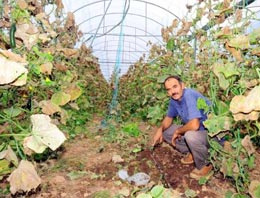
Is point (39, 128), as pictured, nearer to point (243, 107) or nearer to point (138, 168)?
point (243, 107)

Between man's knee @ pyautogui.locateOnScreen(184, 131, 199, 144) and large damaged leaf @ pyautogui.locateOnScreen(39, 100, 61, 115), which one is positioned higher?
large damaged leaf @ pyautogui.locateOnScreen(39, 100, 61, 115)

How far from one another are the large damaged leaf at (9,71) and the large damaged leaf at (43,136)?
296 mm

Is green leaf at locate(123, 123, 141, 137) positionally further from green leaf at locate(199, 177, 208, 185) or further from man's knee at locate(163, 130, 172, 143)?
green leaf at locate(199, 177, 208, 185)

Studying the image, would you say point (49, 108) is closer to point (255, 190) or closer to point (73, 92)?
point (73, 92)

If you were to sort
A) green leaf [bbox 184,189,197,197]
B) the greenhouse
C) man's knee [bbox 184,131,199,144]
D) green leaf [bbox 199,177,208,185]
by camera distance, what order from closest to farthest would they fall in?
the greenhouse < green leaf [bbox 184,189,197,197] < green leaf [bbox 199,177,208,185] < man's knee [bbox 184,131,199,144]

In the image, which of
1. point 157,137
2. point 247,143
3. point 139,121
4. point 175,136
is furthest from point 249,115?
point 139,121

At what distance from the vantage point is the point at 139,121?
526 cm

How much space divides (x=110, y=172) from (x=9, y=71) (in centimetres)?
222

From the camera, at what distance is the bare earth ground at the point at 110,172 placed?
100 inches

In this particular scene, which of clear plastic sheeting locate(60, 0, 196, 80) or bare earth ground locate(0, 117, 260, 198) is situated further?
clear plastic sheeting locate(60, 0, 196, 80)

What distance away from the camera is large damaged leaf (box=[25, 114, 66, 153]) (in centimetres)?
108

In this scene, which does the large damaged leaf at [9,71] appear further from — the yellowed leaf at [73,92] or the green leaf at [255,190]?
the green leaf at [255,190]

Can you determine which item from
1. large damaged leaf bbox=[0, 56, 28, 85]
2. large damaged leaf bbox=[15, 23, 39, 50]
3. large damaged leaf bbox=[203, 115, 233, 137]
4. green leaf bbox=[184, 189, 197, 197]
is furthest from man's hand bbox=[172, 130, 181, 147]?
large damaged leaf bbox=[0, 56, 28, 85]

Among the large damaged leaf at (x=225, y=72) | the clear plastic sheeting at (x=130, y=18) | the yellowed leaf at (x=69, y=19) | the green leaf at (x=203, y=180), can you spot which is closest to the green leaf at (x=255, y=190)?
the large damaged leaf at (x=225, y=72)
